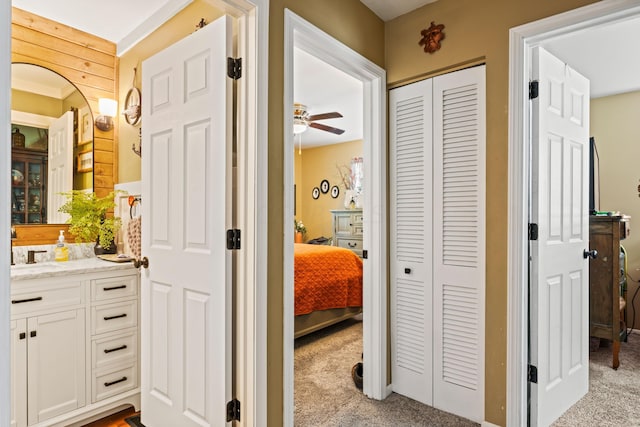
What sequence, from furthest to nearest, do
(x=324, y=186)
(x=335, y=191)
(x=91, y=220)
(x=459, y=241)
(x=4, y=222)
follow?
(x=324, y=186), (x=335, y=191), (x=91, y=220), (x=459, y=241), (x=4, y=222)

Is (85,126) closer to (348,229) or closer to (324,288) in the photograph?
(324,288)

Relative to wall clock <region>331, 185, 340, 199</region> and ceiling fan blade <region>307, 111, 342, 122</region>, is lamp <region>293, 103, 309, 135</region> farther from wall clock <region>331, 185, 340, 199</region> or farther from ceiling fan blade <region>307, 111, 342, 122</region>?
wall clock <region>331, 185, 340, 199</region>

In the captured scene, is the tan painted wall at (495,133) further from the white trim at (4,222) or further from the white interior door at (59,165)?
the white interior door at (59,165)

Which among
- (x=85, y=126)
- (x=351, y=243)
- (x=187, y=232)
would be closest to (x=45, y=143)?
(x=85, y=126)

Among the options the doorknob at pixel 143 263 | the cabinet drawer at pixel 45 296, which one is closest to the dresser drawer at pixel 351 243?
the doorknob at pixel 143 263

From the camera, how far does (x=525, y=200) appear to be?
1991 mm

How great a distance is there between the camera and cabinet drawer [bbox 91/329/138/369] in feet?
7.48

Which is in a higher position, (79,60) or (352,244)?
(79,60)

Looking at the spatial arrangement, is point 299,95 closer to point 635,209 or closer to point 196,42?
point 196,42

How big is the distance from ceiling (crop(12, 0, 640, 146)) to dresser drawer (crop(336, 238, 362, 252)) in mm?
2951

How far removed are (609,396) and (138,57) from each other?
4077mm

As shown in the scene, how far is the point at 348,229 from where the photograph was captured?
6.39m

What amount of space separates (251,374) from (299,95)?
331 centimetres

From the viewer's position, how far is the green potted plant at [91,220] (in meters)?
2.64
